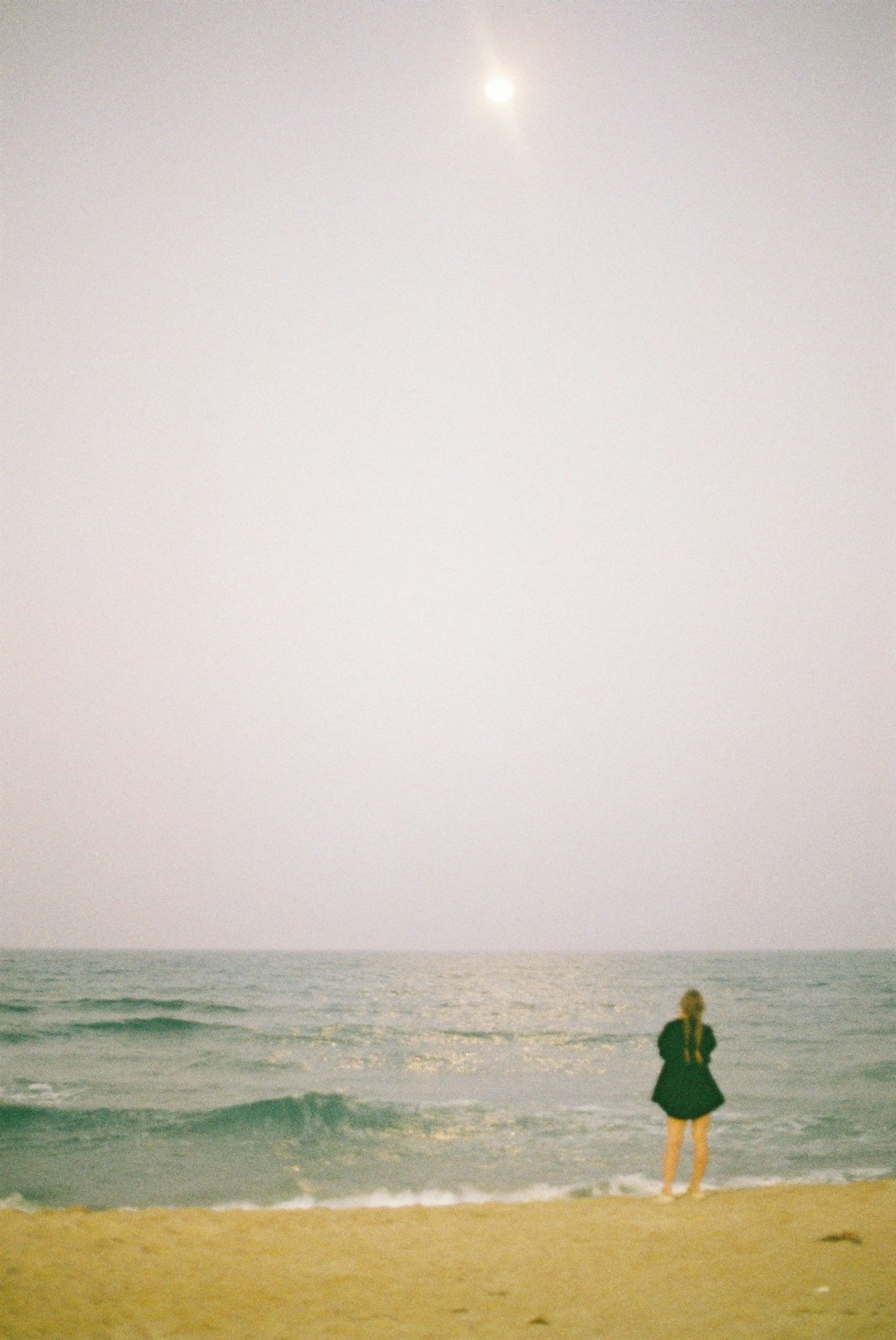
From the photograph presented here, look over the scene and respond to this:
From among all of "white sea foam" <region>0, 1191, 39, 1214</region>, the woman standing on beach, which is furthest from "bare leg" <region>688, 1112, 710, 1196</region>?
"white sea foam" <region>0, 1191, 39, 1214</region>

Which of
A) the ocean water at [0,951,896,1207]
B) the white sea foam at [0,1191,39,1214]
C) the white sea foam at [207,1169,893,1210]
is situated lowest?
the ocean water at [0,951,896,1207]

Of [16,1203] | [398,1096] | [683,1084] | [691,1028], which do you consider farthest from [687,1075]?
[398,1096]

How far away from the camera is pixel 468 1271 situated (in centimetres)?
675

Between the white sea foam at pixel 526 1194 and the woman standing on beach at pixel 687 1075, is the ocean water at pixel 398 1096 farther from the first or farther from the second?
the woman standing on beach at pixel 687 1075

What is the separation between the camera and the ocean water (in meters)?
11.5

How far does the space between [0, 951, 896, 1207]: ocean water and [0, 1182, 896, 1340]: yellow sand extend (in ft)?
7.58

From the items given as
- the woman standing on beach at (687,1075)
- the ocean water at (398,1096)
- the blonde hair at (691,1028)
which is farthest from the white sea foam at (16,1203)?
the blonde hair at (691,1028)

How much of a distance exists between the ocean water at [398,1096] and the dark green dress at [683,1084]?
311cm

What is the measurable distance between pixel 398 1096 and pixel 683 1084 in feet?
35.7

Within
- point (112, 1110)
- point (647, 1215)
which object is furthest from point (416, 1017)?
point (647, 1215)

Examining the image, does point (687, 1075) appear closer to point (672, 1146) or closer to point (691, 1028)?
point (691, 1028)

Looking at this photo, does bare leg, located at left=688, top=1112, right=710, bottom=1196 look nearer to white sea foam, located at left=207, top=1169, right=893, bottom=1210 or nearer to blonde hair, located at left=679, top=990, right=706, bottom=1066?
blonde hair, located at left=679, top=990, right=706, bottom=1066

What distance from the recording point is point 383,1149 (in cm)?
1305

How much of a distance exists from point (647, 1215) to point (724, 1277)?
203 centimetres
